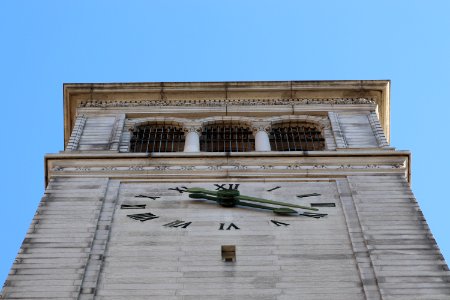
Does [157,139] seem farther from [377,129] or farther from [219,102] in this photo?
[377,129]

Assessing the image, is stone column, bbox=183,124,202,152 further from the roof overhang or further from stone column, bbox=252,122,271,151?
the roof overhang

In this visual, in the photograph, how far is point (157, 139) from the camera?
1412 inches

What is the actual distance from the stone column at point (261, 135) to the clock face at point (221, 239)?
13.3 feet

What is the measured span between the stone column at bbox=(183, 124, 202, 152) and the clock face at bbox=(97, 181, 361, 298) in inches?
147

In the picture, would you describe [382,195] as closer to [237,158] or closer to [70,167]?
[237,158]

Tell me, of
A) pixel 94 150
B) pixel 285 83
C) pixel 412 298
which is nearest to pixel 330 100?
pixel 285 83

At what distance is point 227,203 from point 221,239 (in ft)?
7.30

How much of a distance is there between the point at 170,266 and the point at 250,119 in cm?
1241

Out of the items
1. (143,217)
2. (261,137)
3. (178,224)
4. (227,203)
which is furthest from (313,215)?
(261,137)

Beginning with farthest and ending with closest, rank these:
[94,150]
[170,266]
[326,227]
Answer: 1. [94,150]
2. [326,227]
3. [170,266]

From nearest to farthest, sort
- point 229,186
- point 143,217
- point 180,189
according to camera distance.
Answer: point 143,217 → point 180,189 → point 229,186

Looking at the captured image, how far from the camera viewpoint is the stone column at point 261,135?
1364 inches

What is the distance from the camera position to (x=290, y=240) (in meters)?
26.7

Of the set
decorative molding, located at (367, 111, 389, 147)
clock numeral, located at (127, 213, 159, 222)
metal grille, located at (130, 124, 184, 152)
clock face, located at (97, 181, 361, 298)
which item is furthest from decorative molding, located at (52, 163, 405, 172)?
metal grille, located at (130, 124, 184, 152)
